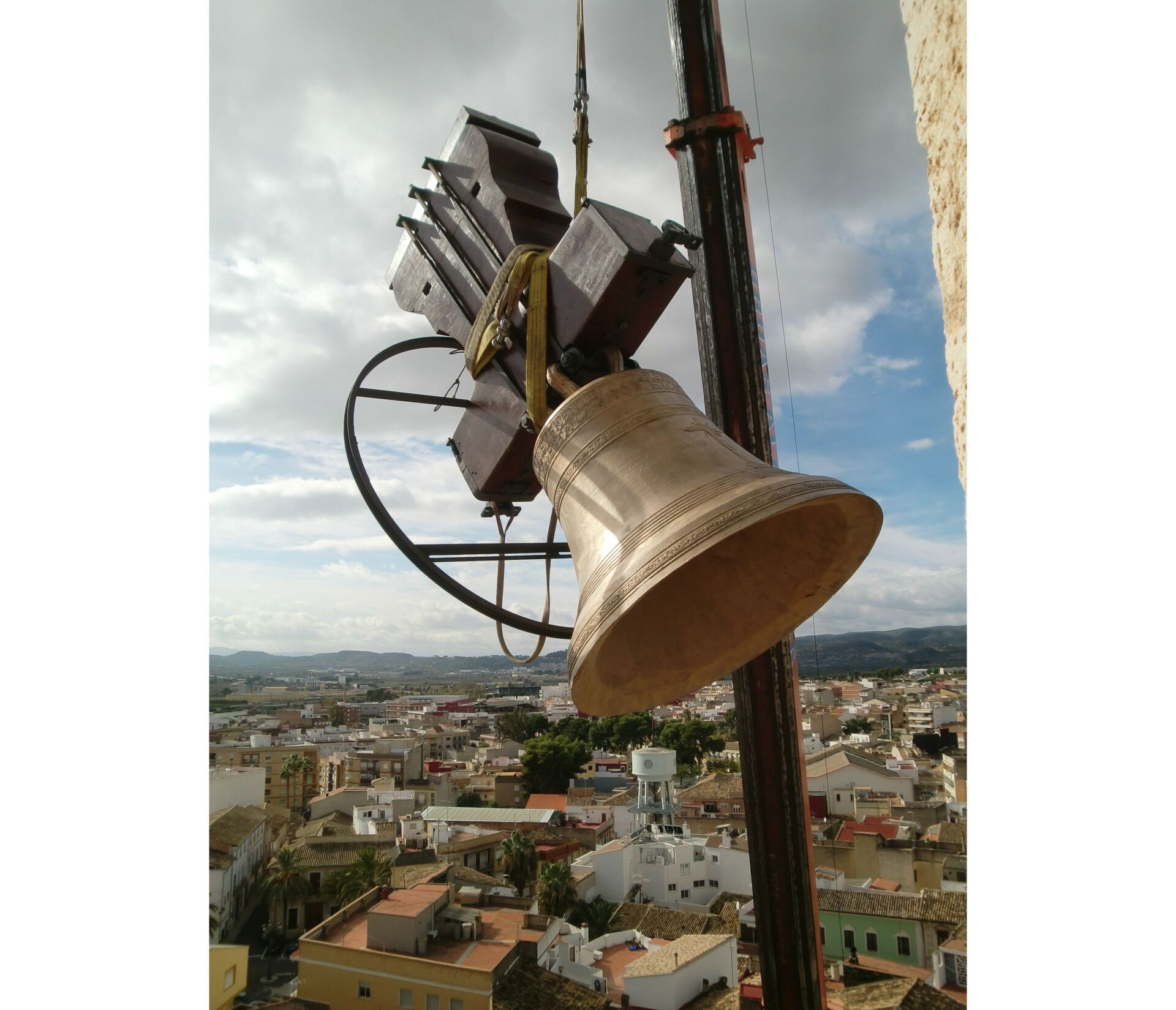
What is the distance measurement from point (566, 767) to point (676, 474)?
14922 millimetres

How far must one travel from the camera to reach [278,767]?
1155 centimetres

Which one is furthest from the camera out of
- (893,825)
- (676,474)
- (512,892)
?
(512,892)

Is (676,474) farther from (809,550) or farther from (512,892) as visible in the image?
(512,892)

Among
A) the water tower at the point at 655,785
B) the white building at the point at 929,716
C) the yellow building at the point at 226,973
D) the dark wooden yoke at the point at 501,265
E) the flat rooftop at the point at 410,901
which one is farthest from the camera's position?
the water tower at the point at 655,785

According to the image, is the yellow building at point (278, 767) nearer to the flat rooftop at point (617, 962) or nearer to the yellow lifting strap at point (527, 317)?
the flat rooftop at point (617, 962)

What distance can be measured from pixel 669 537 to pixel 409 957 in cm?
684

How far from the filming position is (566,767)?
1487 cm

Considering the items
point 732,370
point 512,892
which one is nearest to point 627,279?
point 732,370

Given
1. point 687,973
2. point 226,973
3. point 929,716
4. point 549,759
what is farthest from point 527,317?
point 549,759

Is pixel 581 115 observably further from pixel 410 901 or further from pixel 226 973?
pixel 410 901

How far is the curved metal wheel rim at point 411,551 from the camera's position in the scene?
985mm

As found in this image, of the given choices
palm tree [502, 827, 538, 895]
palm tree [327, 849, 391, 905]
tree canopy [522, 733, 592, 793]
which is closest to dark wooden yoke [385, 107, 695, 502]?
palm tree [327, 849, 391, 905]

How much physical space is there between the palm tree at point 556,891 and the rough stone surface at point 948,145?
37.4ft

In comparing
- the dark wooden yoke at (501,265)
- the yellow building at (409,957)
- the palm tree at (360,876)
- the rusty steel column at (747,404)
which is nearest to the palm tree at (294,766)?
the palm tree at (360,876)
